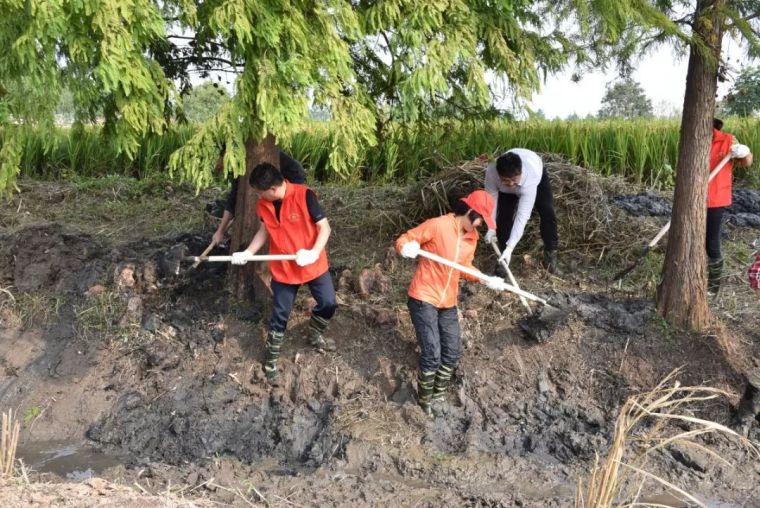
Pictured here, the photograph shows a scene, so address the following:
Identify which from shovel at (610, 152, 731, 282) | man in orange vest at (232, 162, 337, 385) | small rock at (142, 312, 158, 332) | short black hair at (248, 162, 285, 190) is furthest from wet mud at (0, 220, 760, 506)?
short black hair at (248, 162, 285, 190)

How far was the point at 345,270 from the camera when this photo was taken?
554 centimetres

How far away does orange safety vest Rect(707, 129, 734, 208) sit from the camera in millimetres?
5289

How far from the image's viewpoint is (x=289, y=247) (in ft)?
14.5

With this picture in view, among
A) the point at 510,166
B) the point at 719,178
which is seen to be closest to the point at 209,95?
the point at 510,166

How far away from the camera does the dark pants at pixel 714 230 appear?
17.6ft

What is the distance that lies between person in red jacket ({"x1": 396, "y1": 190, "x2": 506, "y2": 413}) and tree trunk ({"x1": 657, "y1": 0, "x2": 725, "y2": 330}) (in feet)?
4.56

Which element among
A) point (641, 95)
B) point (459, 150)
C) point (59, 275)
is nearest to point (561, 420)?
point (59, 275)

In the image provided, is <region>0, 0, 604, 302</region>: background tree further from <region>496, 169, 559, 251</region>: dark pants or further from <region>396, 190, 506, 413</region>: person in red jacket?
<region>496, 169, 559, 251</region>: dark pants

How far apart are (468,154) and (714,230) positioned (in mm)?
3972

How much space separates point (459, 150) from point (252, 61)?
5.08 meters

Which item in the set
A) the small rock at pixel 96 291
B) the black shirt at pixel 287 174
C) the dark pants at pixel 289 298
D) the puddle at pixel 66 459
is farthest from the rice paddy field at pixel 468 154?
the puddle at pixel 66 459

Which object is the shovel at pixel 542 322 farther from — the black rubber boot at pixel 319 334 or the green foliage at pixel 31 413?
the green foliage at pixel 31 413

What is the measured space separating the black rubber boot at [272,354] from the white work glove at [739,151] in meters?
3.62

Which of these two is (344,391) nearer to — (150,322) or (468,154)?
(150,322)
